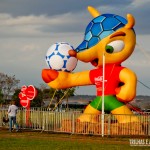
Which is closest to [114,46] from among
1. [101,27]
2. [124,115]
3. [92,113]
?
[101,27]

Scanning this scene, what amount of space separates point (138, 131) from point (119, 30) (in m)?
4.40

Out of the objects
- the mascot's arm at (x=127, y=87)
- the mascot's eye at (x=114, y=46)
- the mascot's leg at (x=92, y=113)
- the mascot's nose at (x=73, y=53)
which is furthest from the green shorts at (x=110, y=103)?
the mascot's nose at (x=73, y=53)

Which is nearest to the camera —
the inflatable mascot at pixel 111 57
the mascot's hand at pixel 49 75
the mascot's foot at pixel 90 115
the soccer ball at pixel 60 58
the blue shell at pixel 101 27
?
the inflatable mascot at pixel 111 57

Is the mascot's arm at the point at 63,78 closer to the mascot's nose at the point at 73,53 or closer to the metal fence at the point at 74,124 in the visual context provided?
the mascot's nose at the point at 73,53

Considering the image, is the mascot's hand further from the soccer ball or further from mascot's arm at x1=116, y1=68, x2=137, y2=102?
mascot's arm at x1=116, y1=68, x2=137, y2=102

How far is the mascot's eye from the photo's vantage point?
2019 cm

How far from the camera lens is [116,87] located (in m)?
20.5

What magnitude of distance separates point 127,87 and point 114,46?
1.90m

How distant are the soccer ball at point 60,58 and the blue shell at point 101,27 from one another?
140cm

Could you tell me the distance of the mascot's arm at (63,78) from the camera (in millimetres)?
21859

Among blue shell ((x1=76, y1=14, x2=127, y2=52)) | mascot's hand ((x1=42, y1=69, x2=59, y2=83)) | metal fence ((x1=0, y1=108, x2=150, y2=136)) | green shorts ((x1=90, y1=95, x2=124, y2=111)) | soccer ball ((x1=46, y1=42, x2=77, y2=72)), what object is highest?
blue shell ((x1=76, y1=14, x2=127, y2=52))

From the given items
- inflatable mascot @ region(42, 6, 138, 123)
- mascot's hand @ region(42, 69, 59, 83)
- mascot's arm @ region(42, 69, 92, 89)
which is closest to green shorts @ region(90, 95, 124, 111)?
inflatable mascot @ region(42, 6, 138, 123)

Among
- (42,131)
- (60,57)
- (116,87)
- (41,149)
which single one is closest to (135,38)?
(116,87)

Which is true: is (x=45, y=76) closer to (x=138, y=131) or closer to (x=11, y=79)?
(x=138, y=131)
